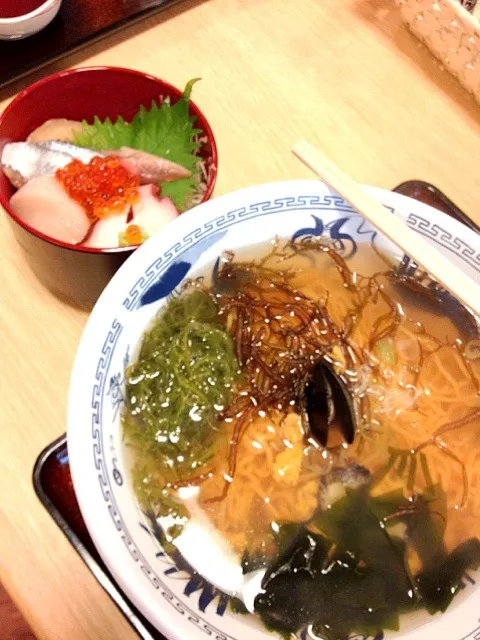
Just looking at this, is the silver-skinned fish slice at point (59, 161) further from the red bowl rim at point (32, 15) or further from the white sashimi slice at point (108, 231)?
the red bowl rim at point (32, 15)

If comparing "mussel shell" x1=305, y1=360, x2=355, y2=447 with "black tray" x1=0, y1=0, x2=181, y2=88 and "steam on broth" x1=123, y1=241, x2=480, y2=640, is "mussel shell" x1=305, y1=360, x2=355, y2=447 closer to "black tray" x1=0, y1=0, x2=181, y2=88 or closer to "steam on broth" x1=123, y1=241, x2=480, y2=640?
"steam on broth" x1=123, y1=241, x2=480, y2=640

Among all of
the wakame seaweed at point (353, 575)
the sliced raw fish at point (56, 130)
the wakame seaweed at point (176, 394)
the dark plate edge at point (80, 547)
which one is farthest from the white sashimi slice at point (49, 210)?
the wakame seaweed at point (353, 575)

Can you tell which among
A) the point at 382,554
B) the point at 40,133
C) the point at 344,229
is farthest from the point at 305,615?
the point at 40,133

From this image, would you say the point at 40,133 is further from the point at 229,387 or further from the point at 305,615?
the point at 305,615

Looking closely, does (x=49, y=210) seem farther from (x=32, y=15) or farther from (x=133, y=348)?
(x=32, y=15)

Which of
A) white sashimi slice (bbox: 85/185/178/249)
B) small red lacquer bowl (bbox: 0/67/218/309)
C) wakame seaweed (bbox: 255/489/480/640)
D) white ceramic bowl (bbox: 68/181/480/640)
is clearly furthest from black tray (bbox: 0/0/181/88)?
wakame seaweed (bbox: 255/489/480/640)
